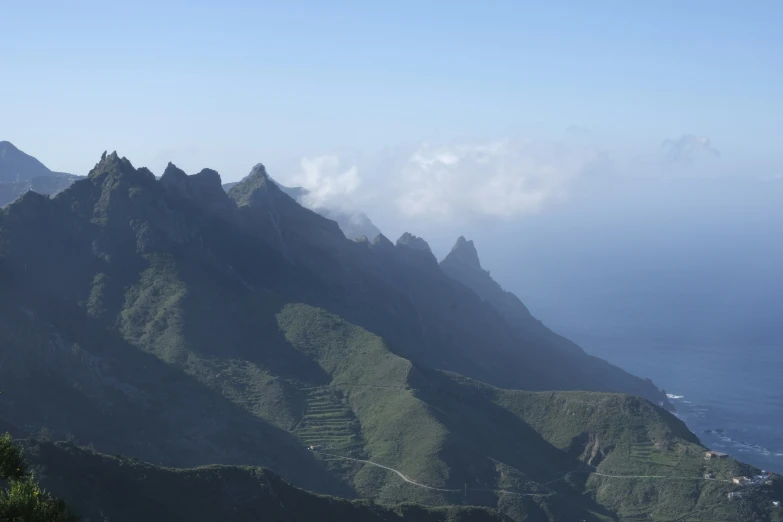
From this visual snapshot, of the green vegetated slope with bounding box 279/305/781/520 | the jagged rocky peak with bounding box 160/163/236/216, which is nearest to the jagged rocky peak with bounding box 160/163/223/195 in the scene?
the jagged rocky peak with bounding box 160/163/236/216

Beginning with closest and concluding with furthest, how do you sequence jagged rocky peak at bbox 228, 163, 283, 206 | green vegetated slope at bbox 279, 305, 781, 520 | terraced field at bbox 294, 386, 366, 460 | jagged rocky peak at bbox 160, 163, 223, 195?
green vegetated slope at bbox 279, 305, 781, 520
terraced field at bbox 294, 386, 366, 460
jagged rocky peak at bbox 160, 163, 223, 195
jagged rocky peak at bbox 228, 163, 283, 206

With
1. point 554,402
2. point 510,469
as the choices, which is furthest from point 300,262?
point 510,469

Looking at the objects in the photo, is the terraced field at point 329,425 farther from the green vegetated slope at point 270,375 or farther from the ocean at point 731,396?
the ocean at point 731,396

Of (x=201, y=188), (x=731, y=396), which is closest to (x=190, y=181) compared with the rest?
(x=201, y=188)

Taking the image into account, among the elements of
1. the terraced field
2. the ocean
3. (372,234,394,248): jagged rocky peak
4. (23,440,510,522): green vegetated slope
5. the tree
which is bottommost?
(23,440,510,522): green vegetated slope

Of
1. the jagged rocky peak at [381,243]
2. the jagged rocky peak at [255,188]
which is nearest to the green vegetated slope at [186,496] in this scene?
the jagged rocky peak at [255,188]

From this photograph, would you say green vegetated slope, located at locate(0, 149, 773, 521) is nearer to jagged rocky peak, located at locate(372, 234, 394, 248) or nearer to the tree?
jagged rocky peak, located at locate(372, 234, 394, 248)
